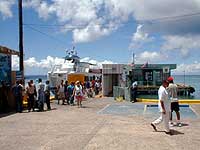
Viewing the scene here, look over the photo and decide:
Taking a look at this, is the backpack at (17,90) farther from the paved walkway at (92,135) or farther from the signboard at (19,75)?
the paved walkway at (92,135)

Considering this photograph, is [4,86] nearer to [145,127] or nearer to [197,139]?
[145,127]

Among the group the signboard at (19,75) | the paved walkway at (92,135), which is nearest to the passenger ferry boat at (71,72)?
the signboard at (19,75)

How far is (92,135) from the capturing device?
11.0 m

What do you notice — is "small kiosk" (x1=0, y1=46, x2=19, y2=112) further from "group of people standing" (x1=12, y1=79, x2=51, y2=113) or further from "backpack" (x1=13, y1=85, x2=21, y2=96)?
"backpack" (x1=13, y1=85, x2=21, y2=96)

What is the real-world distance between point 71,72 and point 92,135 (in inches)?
1270

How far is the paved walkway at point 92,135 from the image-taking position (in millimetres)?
9461

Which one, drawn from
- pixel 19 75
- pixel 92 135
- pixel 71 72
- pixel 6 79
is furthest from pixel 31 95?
pixel 71 72

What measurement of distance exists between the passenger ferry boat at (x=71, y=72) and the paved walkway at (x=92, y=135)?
26.3 meters

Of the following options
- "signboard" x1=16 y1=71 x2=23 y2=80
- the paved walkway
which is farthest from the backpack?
the paved walkway

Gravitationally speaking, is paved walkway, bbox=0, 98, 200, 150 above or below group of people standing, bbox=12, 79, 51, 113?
below

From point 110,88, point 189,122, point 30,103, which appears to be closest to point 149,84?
point 110,88

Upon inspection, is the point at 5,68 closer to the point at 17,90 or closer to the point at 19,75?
the point at 19,75

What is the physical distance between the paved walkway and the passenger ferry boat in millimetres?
26327

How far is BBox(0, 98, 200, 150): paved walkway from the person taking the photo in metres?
9.46
